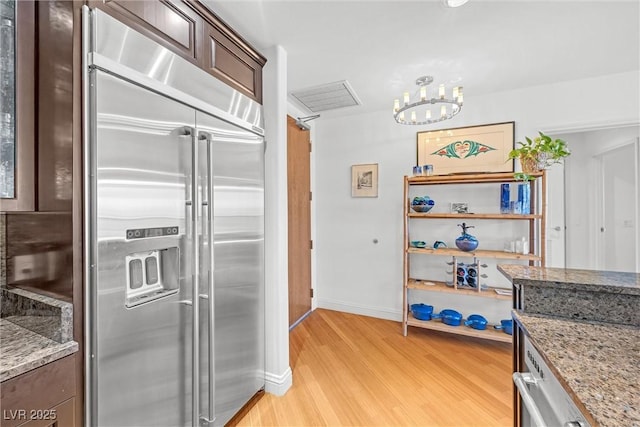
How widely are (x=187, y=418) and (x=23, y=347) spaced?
2.63 feet

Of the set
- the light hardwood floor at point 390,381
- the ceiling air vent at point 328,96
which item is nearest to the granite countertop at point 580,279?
the light hardwood floor at point 390,381

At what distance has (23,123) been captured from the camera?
997mm

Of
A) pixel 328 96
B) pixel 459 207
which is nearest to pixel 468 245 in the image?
pixel 459 207

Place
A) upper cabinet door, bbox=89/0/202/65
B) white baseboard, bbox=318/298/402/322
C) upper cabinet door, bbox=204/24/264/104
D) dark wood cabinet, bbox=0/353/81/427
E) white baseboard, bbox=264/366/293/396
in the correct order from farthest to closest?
white baseboard, bbox=318/298/402/322 < white baseboard, bbox=264/366/293/396 < upper cabinet door, bbox=204/24/264/104 < upper cabinet door, bbox=89/0/202/65 < dark wood cabinet, bbox=0/353/81/427

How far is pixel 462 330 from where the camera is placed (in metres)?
2.72

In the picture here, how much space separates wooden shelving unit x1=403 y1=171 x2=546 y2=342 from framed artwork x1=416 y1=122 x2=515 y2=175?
179 millimetres

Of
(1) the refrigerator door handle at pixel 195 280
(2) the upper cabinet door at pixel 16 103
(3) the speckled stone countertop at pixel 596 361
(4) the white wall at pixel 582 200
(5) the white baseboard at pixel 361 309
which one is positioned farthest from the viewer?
(4) the white wall at pixel 582 200

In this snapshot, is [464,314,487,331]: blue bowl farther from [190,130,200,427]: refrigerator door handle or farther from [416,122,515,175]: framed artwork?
[190,130,200,427]: refrigerator door handle

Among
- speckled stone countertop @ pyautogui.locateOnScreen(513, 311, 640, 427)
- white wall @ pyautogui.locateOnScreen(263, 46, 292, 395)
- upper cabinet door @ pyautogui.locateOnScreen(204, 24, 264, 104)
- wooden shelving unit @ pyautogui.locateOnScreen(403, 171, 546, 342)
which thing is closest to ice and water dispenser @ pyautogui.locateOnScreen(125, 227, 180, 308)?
white wall @ pyautogui.locateOnScreen(263, 46, 292, 395)

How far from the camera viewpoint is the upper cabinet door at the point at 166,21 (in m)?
1.15

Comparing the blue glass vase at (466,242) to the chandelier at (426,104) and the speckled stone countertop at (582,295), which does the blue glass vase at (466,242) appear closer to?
the chandelier at (426,104)

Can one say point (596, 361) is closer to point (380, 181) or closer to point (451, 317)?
point (451, 317)

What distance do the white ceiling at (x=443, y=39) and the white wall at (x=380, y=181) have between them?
0.21 meters

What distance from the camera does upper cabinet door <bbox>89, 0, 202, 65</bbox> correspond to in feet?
3.79
